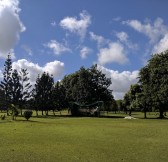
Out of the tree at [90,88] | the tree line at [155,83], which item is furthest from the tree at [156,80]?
the tree at [90,88]

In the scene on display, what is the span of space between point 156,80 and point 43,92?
3930cm

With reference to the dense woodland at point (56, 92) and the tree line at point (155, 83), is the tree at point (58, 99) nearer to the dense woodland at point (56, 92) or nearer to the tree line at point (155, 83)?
the dense woodland at point (56, 92)

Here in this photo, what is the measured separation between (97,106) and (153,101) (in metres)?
22.3

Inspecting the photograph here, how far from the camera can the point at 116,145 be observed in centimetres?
2284

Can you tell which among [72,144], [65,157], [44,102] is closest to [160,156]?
[65,157]

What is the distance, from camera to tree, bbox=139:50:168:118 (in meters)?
76.2

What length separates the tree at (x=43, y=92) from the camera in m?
105

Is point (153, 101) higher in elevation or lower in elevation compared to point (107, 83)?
lower

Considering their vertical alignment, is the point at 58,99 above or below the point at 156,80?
below

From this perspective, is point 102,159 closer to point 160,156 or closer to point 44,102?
point 160,156

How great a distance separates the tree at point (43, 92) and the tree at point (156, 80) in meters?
31.9

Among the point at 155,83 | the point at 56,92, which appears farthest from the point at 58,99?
the point at 155,83

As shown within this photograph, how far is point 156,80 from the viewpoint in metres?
79.4

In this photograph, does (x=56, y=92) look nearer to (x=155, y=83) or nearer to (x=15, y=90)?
(x=15, y=90)
